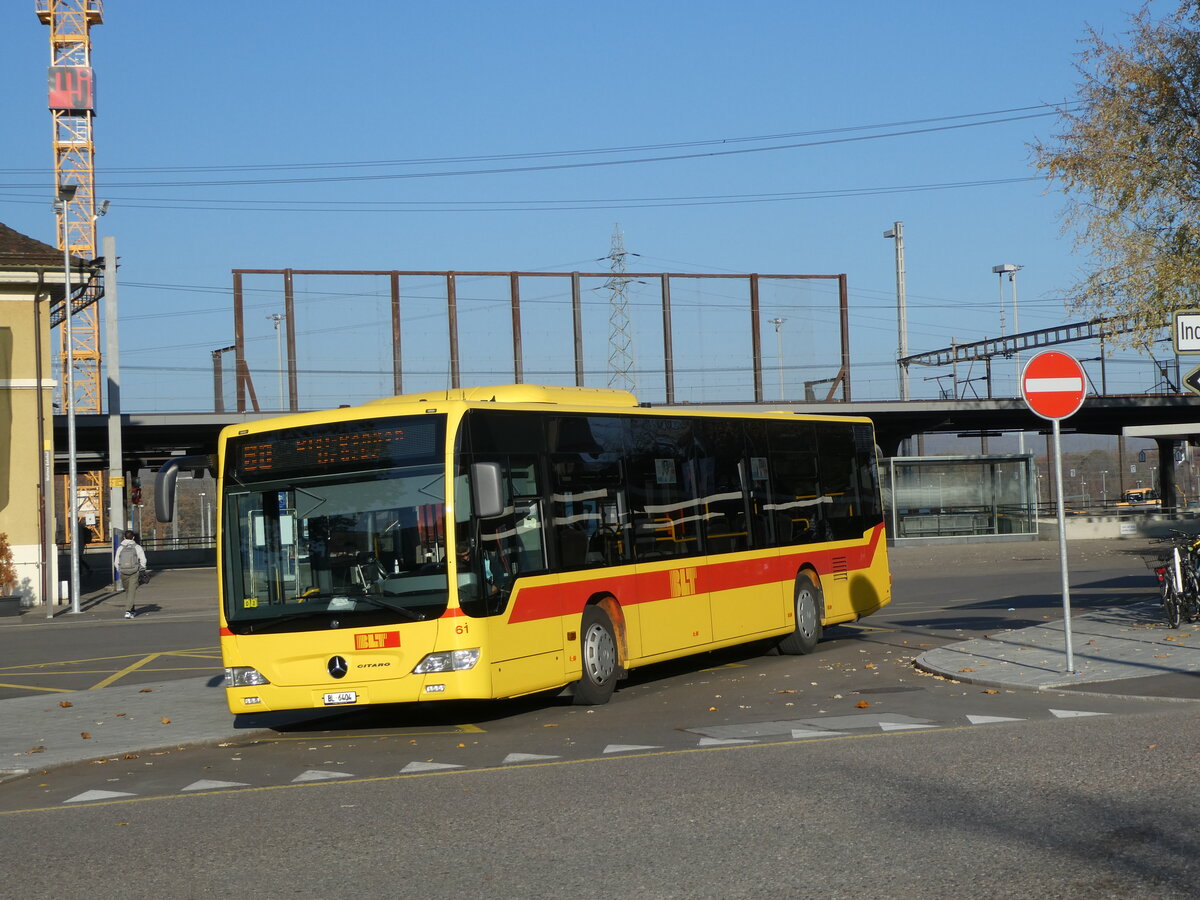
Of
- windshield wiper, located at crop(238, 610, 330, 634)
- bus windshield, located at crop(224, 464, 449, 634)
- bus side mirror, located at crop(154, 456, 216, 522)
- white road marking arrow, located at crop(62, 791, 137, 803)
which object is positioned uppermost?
bus side mirror, located at crop(154, 456, 216, 522)

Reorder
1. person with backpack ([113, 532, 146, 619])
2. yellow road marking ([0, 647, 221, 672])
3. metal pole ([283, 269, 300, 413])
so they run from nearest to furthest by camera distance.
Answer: yellow road marking ([0, 647, 221, 672]), person with backpack ([113, 532, 146, 619]), metal pole ([283, 269, 300, 413])

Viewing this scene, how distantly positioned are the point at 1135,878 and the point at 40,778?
8092 mm

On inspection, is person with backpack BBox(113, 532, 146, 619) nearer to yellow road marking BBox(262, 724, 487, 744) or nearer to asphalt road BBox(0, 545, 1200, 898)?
asphalt road BBox(0, 545, 1200, 898)

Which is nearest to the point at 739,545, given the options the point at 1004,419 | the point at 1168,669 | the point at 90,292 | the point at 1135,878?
the point at 1168,669

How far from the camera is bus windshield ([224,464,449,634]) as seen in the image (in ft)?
40.8

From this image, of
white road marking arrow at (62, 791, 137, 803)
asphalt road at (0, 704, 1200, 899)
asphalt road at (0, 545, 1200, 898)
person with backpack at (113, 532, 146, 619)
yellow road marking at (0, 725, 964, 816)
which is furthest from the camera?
person with backpack at (113, 532, 146, 619)

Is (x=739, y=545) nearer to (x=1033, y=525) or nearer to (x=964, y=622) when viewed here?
(x=964, y=622)

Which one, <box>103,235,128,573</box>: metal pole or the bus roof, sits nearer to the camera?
the bus roof

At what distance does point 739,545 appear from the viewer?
16.9 meters

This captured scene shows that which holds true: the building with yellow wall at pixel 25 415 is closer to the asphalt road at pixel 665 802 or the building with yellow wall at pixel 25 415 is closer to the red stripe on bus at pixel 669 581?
the red stripe on bus at pixel 669 581

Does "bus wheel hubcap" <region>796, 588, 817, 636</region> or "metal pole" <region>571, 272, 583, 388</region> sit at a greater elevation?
"metal pole" <region>571, 272, 583, 388</region>

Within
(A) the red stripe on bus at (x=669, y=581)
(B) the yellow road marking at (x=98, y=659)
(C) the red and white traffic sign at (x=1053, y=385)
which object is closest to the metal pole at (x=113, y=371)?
(B) the yellow road marking at (x=98, y=659)

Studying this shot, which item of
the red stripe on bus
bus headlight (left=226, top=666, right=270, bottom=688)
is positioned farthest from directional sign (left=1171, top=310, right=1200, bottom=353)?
bus headlight (left=226, top=666, right=270, bottom=688)

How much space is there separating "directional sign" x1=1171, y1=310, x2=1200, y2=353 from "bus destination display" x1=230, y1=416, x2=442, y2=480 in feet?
20.5
